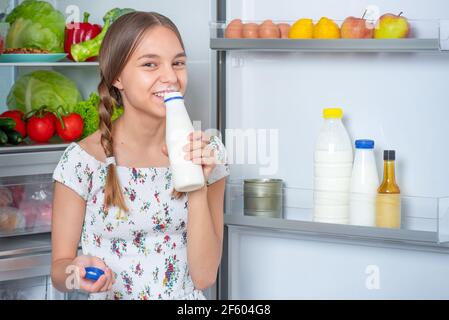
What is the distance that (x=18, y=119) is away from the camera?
2619 mm

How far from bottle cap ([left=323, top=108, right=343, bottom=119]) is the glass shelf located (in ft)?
0.55

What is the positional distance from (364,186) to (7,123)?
102 centimetres

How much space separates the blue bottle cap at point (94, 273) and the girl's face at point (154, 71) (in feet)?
1.13

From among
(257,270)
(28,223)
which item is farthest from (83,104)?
(257,270)

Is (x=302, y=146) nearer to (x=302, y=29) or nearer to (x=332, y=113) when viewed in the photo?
(x=332, y=113)

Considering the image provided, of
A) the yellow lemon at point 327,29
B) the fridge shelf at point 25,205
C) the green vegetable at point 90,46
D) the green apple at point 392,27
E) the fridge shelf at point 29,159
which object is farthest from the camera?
the green vegetable at point 90,46

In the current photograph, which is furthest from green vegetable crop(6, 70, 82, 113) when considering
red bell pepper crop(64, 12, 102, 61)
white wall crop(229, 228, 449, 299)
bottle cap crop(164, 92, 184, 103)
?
bottle cap crop(164, 92, 184, 103)

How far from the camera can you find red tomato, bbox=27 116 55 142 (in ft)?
8.59

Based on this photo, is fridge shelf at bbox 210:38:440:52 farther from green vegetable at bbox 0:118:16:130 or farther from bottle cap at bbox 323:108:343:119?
green vegetable at bbox 0:118:16:130

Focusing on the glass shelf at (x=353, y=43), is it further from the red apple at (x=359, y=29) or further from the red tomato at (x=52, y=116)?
the red tomato at (x=52, y=116)

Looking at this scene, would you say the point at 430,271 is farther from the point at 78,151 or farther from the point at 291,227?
the point at 78,151

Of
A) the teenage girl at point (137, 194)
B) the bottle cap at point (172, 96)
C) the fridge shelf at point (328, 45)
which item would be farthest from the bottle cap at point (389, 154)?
the bottle cap at point (172, 96)

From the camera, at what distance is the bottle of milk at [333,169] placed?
7.72 ft
